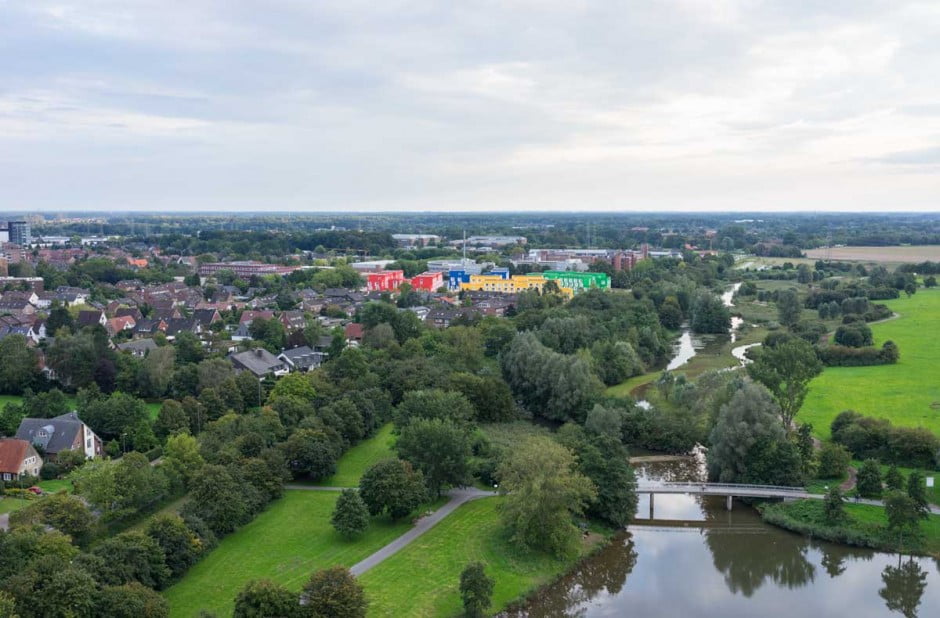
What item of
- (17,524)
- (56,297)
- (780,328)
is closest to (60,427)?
(17,524)

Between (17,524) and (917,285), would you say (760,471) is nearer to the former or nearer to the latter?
(17,524)

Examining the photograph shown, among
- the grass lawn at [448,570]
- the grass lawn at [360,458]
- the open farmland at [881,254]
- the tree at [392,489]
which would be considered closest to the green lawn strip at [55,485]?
the grass lawn at [360,458]

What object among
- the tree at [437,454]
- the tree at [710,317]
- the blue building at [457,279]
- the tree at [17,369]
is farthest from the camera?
the blue building at [457,279]

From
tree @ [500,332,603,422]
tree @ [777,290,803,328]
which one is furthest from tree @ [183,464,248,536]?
tree @ [777,290,803,328]

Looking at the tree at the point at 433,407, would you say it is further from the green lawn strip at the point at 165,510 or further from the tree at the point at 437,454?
the green lawn strip at the point at 165,510

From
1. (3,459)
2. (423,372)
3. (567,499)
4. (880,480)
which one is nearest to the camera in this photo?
(567,499)

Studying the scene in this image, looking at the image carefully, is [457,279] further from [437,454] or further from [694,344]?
[437,454]

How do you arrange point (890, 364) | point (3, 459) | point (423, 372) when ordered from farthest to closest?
1. point (890, 364)
2. point (423, 372)
3. point (3, 459)
